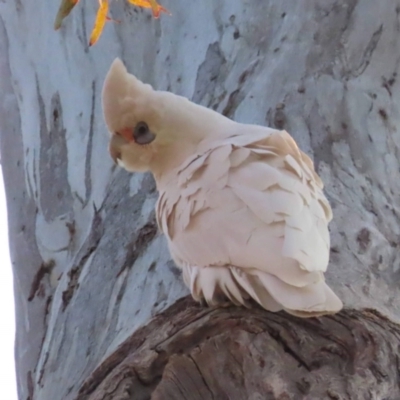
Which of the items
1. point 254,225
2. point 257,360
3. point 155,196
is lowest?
point 155,196

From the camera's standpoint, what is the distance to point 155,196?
5.40 feet

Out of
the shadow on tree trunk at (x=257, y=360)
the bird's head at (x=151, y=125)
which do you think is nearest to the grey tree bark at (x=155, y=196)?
the shadow on tree trunk at (x=257, y=360)

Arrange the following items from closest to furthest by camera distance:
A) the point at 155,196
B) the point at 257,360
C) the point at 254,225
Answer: the point at 257,360
the point at 254,225
the point at 155,196

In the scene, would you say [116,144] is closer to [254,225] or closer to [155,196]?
[155,196]

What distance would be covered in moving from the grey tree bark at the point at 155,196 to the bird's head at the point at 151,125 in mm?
160

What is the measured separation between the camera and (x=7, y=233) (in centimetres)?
192

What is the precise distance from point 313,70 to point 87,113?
660 millimetres

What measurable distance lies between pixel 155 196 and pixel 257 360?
689 millimetres

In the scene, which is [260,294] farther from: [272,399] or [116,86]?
[116,86]

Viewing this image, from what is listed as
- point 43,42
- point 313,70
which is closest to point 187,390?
point 313,70

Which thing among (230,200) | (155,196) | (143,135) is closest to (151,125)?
(143,135)

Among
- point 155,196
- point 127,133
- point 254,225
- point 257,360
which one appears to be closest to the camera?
point 257,360

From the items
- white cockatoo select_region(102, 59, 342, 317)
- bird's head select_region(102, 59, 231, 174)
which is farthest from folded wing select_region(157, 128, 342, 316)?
bird's head select_region(102, 59, 231, 174)

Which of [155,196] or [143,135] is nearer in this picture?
[143,135]
